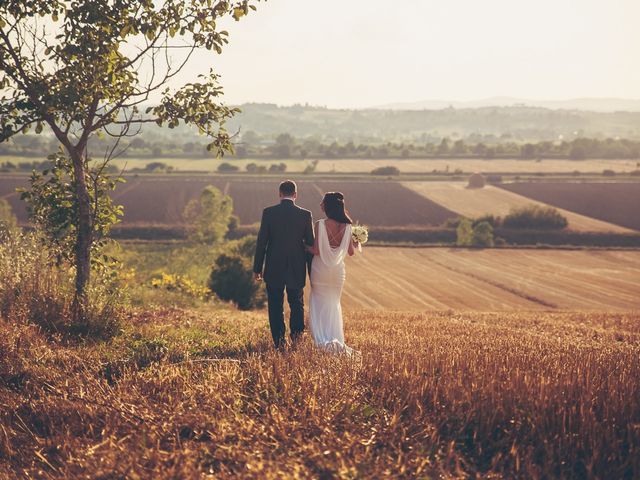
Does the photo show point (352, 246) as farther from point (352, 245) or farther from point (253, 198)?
point (253, 198)

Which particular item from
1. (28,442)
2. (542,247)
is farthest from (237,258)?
(542,247)

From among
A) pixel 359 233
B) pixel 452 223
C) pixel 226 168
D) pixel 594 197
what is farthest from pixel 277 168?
pixel 359 233

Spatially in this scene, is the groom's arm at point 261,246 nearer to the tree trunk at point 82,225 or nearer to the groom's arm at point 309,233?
the groom's arm at point 309,233

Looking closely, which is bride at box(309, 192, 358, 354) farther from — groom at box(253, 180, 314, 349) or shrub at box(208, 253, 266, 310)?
shrub at box(208, 253, 266, 310)

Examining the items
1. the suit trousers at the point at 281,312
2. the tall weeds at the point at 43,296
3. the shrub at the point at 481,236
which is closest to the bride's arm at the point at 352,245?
the suit trousers at the point at 281,312

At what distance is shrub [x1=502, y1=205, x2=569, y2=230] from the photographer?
70312 millimetres

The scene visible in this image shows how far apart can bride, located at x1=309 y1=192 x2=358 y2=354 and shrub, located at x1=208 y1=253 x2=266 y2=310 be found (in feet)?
74.8

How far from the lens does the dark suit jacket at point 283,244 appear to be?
8.43 metres

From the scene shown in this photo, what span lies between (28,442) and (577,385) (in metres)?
4.37

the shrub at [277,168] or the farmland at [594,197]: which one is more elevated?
the shrub at [277,168]

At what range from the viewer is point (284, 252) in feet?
27.9

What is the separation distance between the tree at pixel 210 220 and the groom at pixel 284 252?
189ft

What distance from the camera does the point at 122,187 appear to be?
102 m

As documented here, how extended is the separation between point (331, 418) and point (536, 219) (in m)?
71.7
